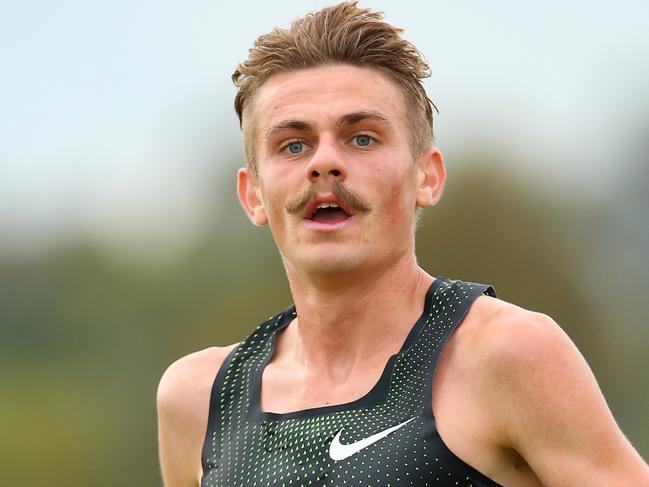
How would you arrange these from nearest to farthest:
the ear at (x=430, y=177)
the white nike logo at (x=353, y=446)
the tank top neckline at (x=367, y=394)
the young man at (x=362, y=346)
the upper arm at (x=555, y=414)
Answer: the upper arm at (x=555, y=414), the young man at (x=362, y=346), the white nike logo at (x=353, y=446), the tank top neckline at (x=367, y=394), the ear at (x=430, y=177)

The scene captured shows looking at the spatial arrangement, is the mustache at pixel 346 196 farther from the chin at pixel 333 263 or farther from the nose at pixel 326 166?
the chin at pixel 333 263

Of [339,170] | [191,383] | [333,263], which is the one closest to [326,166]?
[339,170]

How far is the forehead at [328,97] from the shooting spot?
19.7 ft

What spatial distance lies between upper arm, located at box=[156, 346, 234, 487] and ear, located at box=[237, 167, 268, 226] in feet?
1.97

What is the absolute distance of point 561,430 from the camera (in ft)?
17.1

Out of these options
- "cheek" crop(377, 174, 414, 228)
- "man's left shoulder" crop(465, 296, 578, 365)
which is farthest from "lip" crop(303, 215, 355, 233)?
"man's left shoulder" crop(465, 296, 578, 365)

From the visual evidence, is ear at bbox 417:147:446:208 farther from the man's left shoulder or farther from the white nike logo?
the white nike logo

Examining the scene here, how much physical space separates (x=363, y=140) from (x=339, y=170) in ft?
0.68

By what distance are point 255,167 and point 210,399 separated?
969 millimetres

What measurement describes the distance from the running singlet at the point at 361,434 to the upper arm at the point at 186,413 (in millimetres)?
122

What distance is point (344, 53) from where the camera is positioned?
6.22 metres

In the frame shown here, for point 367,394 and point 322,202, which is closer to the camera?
point 367,394

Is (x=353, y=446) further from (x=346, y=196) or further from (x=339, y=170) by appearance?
(x=339, y=170)

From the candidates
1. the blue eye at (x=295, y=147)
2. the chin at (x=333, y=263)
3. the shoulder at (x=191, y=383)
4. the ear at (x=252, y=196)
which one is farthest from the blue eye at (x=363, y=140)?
the shoulder at (x=191, y=383)
